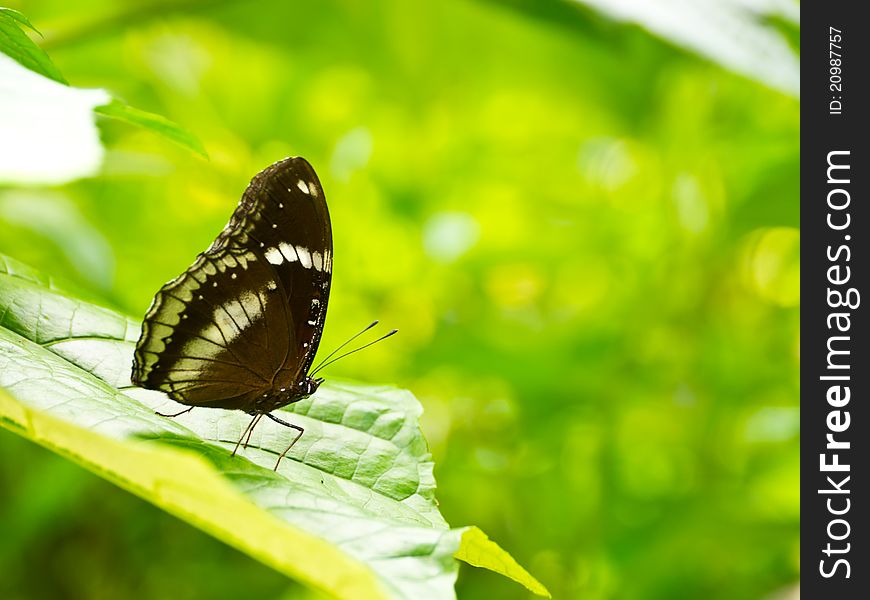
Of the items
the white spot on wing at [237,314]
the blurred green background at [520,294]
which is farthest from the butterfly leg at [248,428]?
the blurred green background at [520,294]

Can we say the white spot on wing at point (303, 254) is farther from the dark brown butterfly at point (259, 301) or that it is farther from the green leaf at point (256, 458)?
the green leaf at point (256, 458)

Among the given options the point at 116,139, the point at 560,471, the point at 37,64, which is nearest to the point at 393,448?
the point at 37,64

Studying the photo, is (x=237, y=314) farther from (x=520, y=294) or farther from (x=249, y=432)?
(x=520, y=294)

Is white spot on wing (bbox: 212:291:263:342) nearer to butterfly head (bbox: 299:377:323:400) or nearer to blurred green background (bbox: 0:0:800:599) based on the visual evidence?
butterfly head (bbox: 299:377:323:400)

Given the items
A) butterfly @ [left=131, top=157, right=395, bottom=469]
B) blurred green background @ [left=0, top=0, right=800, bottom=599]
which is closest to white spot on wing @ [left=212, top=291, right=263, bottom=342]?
butterfly @ [left=131, top=157, right=395, bottom=469]

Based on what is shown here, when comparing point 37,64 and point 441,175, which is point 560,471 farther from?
point 37,64

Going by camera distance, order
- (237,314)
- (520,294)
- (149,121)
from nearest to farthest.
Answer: (149,121) < (237,314) < (520,294)
